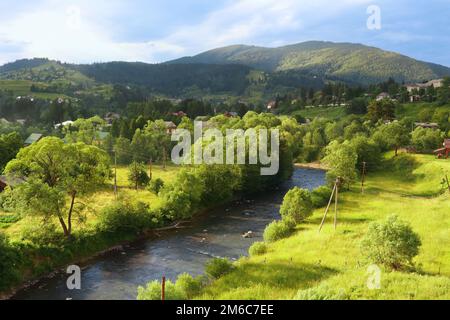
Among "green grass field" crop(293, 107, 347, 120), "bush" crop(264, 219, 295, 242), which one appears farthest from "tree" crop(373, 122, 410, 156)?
"bush" crop(264, 219, 295, 242)

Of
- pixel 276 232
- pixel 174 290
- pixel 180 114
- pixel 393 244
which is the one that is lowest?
pixel 276 232

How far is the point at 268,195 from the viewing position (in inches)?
2940

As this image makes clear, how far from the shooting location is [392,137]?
96688mm

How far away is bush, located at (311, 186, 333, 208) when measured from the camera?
59.9 metres

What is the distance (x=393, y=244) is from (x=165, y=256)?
23.9 meters

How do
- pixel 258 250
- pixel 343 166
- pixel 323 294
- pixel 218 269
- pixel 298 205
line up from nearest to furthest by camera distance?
pixel 323 294 → pixel 218 269 → pixel 258 250 → pixel 298 205 → pixel 343 166

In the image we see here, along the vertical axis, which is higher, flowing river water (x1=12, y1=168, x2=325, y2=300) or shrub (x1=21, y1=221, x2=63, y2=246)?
shrub (x1=21, y1=221, x2=63, y2=246)

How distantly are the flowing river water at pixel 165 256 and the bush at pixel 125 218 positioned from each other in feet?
7.35

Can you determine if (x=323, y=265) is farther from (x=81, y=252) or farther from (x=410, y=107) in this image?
(x=410, y=107)

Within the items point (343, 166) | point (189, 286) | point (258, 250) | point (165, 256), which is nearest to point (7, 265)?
point (165, 256)

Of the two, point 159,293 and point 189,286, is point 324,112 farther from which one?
point 159,293

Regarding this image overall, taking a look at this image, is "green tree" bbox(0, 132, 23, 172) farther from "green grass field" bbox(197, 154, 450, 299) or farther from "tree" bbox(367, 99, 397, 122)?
"tree" bbox(367, 99, 397, 122)

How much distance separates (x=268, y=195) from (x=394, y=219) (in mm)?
43655

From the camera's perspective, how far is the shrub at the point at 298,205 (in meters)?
51.0
